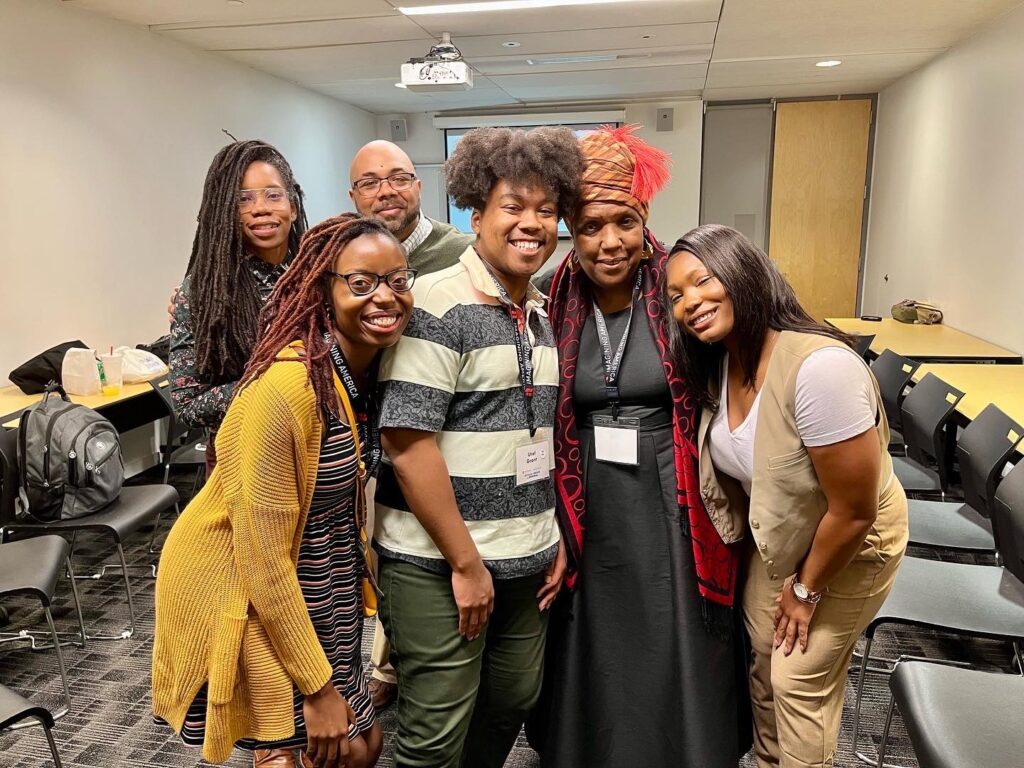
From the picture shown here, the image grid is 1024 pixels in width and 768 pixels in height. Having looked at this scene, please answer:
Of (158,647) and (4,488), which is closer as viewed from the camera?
(158,647)

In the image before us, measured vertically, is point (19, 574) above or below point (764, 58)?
below

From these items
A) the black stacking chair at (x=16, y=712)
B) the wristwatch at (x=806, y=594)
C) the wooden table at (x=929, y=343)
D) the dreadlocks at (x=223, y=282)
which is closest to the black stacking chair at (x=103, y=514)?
the black stacking chair at (x=16, y=712)

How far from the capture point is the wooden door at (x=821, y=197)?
8398 millimetres

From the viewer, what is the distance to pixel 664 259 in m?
1.67

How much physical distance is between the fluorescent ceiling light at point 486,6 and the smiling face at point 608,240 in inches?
128

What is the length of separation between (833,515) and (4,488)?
8.72ft

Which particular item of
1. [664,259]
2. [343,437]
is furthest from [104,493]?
[664,259]

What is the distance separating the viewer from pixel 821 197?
338 inches

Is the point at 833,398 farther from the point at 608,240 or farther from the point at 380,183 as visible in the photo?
the point at 380,183

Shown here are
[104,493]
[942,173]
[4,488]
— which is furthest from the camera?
[942,173]

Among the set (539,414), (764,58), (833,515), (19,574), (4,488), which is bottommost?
(19,574)

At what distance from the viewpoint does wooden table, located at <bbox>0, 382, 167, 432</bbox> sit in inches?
135

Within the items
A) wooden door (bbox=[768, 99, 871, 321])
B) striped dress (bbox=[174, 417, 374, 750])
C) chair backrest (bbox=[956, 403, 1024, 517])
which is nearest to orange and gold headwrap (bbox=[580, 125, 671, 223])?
striped dress (bbox=[174, 417, 374, 750])

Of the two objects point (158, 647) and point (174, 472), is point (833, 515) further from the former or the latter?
point (174, 472)
